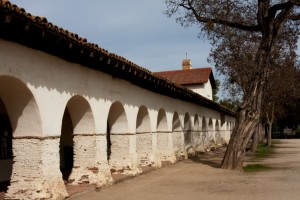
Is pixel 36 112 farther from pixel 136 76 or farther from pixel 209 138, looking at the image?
pixel 209 138

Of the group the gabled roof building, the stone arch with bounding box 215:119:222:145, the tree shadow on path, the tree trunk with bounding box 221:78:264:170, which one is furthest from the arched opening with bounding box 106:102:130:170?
the gabled roof building

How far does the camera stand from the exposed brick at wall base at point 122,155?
12781 millimetres

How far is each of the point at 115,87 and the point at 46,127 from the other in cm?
396

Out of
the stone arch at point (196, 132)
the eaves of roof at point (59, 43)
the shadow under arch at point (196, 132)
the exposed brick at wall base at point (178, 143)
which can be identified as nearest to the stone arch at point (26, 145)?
the eaves of roof at point (59, 43)

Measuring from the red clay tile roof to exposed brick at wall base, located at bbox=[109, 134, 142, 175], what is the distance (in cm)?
2742

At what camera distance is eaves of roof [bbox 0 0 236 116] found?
21.4 ft

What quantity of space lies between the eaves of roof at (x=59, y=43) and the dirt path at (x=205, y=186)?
307 cm

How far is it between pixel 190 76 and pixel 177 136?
2205cm

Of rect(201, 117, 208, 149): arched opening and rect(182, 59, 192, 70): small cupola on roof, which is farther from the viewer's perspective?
rect(182, 59, 192, 70): small cupola on roof

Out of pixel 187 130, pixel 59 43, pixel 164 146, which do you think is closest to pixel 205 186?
pixel 59 43

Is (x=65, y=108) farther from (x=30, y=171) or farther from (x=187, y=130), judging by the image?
(x=187, y=130)

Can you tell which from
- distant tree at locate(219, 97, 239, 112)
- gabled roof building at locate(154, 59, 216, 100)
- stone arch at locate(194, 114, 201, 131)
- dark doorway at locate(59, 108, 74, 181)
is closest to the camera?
dark doorway at locate(59, 108, 74, 181)

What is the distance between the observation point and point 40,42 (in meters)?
7.91

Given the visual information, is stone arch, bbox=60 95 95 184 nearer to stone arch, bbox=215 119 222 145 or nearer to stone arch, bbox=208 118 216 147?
stone arch, bbox=208 118 216 147
